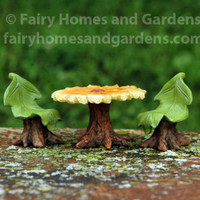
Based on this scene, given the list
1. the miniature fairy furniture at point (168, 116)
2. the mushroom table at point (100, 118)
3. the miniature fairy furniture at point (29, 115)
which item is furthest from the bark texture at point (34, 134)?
the miniature fairy furniture at point (168, 116)

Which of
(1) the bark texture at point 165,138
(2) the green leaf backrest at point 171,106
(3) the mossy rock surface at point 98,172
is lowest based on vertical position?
(3) the mossy rock surface at point 98,172

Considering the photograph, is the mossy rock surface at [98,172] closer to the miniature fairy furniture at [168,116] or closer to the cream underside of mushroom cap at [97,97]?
the miniature fairy furniture at [168,116]

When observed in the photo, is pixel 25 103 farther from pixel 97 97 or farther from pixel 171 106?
pixel 171 106

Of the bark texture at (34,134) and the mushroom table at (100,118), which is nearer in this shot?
the mushroom table at (100,118)

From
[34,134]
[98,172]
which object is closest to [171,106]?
[98,172]

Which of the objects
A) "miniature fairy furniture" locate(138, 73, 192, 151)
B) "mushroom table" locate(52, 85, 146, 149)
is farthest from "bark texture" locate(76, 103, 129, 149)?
"miniature fairy furniture" locate(138, 73, 192, 151)

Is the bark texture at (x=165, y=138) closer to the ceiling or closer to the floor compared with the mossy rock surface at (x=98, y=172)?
closer to the ceiling
